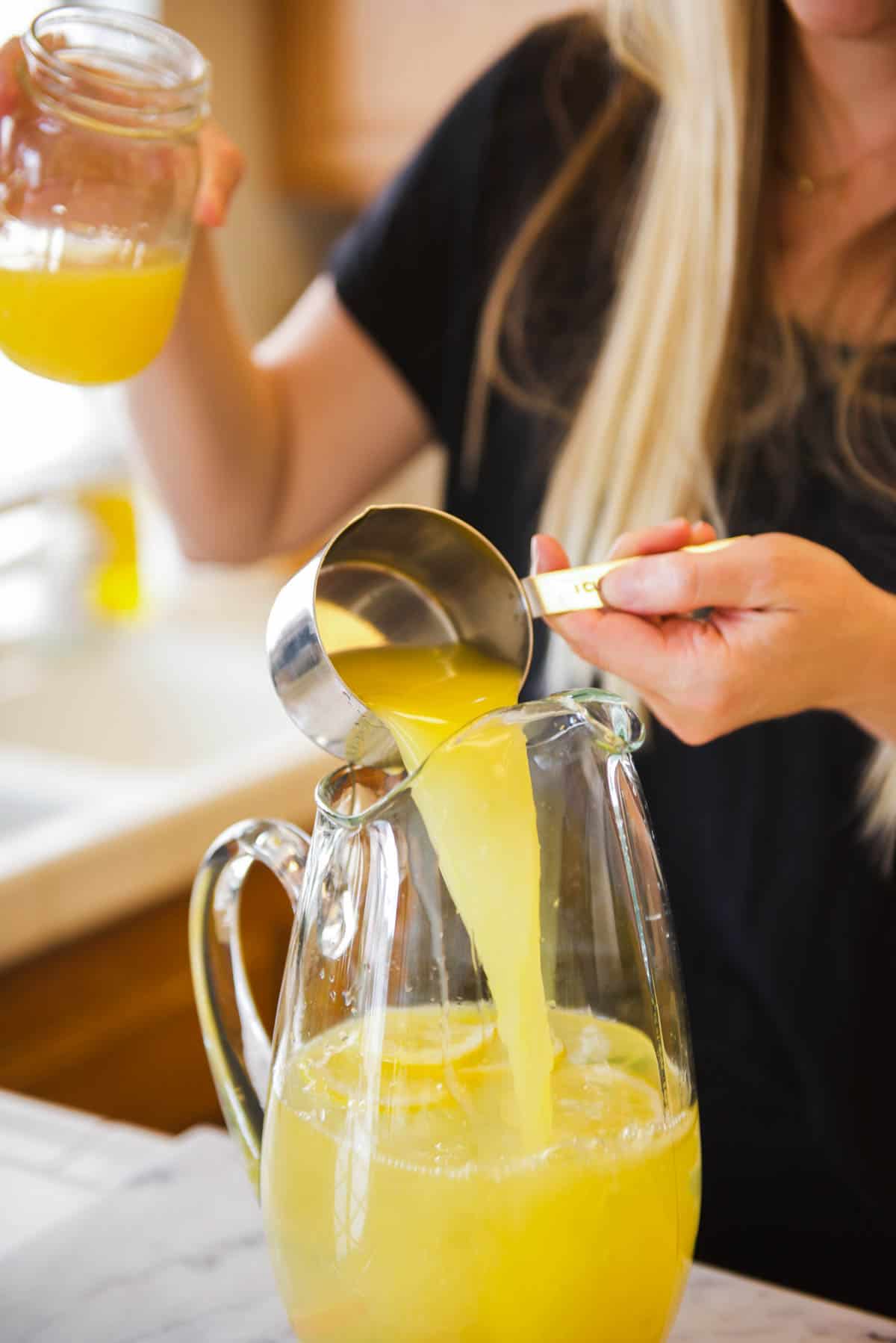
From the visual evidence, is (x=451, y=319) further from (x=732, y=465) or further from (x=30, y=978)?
(x=30, y=978)

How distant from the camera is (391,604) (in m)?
0.77

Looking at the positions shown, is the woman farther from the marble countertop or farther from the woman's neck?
the marble countertop

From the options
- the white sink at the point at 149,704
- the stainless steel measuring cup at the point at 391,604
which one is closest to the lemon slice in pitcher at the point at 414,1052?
the stainless steel measuring cup at the point at 391,604

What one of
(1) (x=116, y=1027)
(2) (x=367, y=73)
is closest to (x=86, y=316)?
(1) (x=116, y=1027)

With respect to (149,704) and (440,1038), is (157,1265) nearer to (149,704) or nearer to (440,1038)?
(440,1038)

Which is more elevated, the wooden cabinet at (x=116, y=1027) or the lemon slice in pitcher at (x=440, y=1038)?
the lemon slice in pitcher at (x=440, y=1038)

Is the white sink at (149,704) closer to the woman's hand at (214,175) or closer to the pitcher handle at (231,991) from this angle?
the woman's hand at (214,175)

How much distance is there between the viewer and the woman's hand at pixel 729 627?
63cm

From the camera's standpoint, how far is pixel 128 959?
1.58 metres

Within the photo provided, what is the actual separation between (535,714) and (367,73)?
2.08 metres

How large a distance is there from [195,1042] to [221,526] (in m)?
0.68

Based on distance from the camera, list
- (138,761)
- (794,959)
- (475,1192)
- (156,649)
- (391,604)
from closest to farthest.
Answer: (475,1192) < (391,604) < (794,959) < (138,761) < (156,649)

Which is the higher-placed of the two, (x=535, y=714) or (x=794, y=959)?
(x=535, y=714)

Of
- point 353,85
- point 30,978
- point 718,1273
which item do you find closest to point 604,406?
point 718,1273
